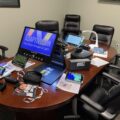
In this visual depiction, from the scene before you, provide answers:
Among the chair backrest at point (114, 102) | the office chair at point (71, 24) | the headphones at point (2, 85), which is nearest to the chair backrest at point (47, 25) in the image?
the office chair at point (71, 24)

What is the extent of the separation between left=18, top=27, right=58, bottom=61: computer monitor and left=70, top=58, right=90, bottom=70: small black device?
0.27m

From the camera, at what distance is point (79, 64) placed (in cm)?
197

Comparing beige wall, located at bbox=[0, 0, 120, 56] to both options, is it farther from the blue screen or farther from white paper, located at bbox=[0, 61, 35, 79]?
white paper, located at bbox=[0, 61, 35, 79]

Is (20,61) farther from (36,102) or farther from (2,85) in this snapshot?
(36,102)

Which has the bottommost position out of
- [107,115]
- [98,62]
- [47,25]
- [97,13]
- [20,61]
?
[107,115]

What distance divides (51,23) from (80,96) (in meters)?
2.04

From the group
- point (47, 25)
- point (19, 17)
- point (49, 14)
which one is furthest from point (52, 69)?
point (49, 14)

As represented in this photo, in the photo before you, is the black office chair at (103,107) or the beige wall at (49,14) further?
the beige wall at (49,14)

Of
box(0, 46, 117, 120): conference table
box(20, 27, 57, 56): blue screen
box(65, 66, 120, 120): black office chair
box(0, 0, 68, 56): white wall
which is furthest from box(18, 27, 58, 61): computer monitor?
box(0, 0, 68, 56): white wall

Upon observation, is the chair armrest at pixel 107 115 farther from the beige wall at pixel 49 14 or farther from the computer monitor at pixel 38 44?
the beige wall at pixel 49 14

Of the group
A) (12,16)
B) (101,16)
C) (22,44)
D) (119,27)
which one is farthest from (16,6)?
(119,27)

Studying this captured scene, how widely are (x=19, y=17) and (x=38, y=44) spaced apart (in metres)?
1.73

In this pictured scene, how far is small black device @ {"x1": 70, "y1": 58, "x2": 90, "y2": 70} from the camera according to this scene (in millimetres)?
1950

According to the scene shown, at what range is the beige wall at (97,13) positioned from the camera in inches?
152
